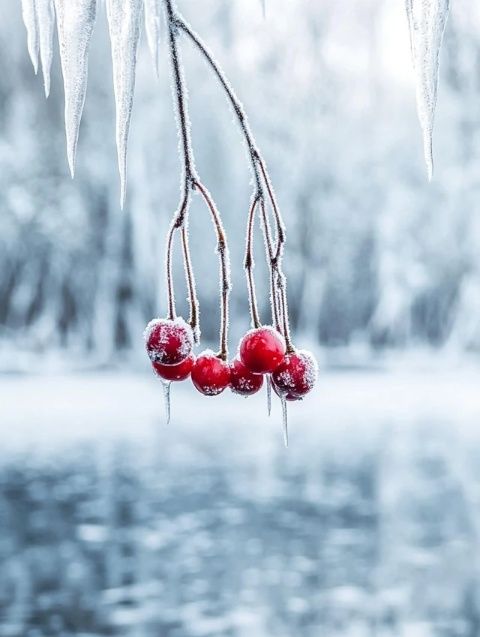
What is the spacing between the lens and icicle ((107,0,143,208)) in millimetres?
991

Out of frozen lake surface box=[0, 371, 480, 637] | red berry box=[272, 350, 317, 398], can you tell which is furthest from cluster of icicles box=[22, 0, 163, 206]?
frozen lake surface box=[0, 371, 480, 637]

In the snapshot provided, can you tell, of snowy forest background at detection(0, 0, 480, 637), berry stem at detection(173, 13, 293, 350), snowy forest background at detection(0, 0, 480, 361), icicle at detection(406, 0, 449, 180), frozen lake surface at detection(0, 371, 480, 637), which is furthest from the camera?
snowy forest background at detection(0, 0, 480, 361)

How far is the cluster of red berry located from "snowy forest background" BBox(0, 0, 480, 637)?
751 centimetres

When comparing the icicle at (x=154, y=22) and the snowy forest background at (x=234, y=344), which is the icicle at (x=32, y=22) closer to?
the icicle at (x=154, y=22)

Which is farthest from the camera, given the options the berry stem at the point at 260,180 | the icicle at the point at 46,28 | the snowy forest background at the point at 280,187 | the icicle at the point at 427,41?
the snowy forest background at the point at 280,187

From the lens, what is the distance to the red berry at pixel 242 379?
103cm

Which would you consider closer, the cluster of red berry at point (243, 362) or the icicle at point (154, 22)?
the cluster of red berry at point (243, 362)

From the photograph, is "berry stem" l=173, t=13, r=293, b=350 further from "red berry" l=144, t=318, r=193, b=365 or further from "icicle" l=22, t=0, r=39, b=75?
"icicle" l=22, t=0, r=39, b=75

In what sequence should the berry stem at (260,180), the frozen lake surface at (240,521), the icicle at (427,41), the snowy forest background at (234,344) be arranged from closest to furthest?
the berry stem at (260,180)
the icicle at (427,41)
the frozen lake surface at (240,521)
the snowy forest background at (234,344)

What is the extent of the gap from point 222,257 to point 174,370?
5.4 inches

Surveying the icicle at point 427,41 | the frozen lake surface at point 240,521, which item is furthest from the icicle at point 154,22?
the frozen lake surface at point 240,521

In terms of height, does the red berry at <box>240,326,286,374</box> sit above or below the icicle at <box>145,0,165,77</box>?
below

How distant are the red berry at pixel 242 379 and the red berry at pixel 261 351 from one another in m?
0.02

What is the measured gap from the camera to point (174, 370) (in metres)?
1.01
